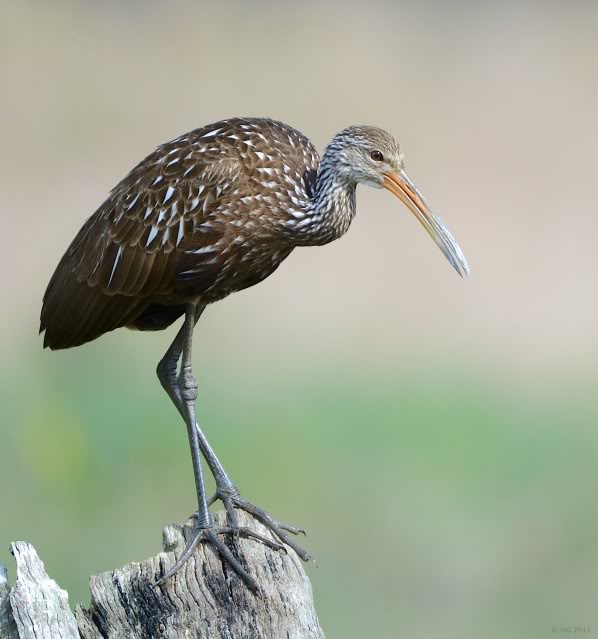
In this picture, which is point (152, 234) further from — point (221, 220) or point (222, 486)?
point (222, 486)

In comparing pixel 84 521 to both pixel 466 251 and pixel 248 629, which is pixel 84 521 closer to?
pixel 248 629

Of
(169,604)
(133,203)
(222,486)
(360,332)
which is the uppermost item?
(360,332)

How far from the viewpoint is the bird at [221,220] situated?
5.86 meters

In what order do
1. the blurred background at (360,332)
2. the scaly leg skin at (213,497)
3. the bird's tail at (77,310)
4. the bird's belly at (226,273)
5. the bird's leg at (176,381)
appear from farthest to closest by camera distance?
1. the blurred background at (360,332)
2. the bird's leg at (176,381)
3. the bird's tail at (77,310)
4. the bird's belly at (226,273)
5. the scaly leg skin at (213,497)

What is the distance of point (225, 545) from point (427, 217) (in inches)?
48.8

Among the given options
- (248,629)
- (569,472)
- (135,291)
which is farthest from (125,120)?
(248,629)

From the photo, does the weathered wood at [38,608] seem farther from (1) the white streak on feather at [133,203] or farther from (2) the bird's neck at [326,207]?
(2) the bird's neck at [326,207]

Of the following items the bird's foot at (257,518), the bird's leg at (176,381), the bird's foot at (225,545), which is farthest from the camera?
the bird's leg at (176,381)

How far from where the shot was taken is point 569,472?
948cm

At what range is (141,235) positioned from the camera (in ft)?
19.5

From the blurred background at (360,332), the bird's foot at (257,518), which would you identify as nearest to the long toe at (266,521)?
the bird's foot at (257,518)

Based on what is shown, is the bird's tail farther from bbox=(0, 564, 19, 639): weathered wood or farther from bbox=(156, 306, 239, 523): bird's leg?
bbox=(0, 564, 19, 639): weathered wood

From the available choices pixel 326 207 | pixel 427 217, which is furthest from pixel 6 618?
pixel 427 217

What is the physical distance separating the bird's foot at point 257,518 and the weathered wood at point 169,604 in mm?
477
